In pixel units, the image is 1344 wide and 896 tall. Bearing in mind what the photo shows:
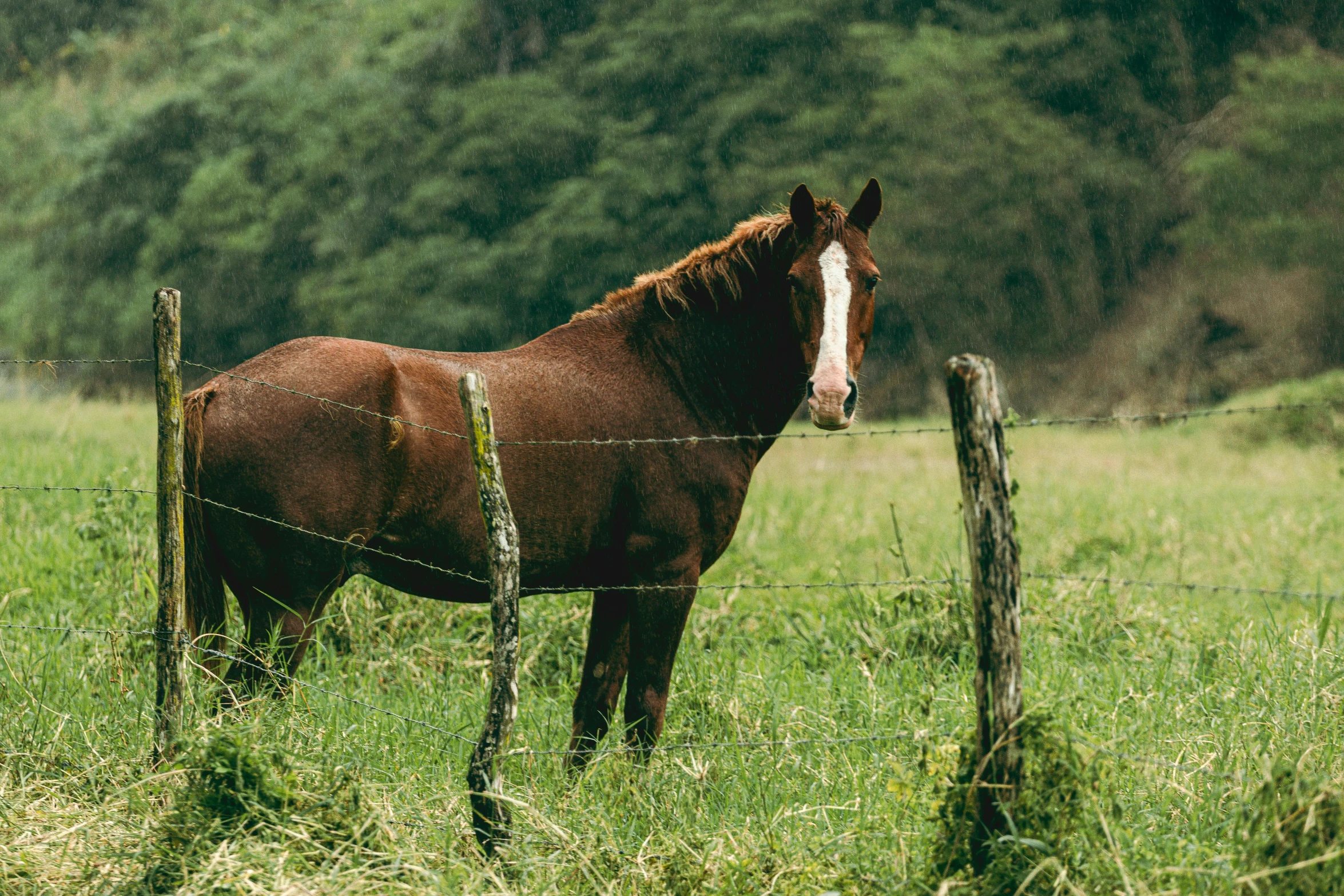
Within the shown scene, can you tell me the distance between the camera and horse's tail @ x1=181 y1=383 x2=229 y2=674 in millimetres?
3674

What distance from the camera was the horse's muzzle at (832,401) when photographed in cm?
373

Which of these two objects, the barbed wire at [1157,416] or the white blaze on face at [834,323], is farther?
the white blaze on face at [834,323]

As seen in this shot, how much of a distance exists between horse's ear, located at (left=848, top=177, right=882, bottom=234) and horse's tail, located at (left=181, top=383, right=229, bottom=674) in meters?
2.42

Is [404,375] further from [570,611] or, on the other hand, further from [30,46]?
[30,46]

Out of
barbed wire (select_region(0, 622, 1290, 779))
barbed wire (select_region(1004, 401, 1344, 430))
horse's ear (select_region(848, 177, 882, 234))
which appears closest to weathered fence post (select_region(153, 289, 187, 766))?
barbed wire (select_region(0, 622, 1290, 779))

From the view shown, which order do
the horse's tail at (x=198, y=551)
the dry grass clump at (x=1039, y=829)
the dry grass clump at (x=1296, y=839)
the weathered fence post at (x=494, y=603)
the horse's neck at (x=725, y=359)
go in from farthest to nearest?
the horse's neck at (x=725, y=359), the horse's tail at (x=198, y=551), the weathered fence post at (x=494, y=603), the dry grass clump at (x=1039, y=829), the dry grass clump at (x=1296, y=839)

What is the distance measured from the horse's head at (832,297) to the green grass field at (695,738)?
3.86 feet

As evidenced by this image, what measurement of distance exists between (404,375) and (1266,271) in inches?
968

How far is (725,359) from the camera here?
4488 millimetres

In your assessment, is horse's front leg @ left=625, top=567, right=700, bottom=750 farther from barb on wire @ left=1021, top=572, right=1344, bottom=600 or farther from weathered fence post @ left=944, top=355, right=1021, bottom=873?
weathered fence post @ left=944, top=355, right=1021, bottom=873

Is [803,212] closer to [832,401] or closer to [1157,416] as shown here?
[832,401]

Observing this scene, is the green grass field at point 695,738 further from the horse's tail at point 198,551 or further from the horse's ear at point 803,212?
the horse's ear at point 803,212

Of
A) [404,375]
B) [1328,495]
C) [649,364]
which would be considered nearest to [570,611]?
[649,364]

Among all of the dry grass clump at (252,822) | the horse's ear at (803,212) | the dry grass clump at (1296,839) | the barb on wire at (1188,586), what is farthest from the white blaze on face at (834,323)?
the dry grass clump at (252,822)
